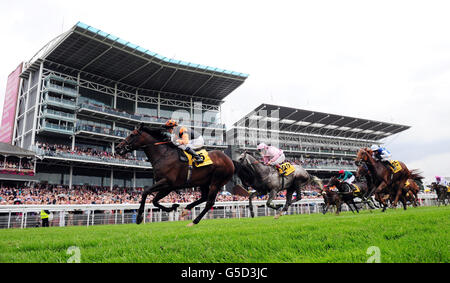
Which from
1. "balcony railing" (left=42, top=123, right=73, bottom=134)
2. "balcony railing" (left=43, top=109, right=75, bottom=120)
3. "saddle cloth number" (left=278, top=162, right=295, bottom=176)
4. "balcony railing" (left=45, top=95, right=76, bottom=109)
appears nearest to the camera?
"saddle cloth number" (left=278, top=162, right=295, bottom=176)

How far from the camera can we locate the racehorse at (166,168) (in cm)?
713

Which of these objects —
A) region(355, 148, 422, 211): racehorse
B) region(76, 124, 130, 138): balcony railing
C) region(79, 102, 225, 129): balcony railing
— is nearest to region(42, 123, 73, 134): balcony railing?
region(76, 124, 130, 138): balcony railing

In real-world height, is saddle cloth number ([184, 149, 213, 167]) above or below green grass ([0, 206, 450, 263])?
above

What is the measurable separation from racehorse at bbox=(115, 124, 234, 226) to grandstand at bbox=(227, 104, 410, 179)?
128 ft

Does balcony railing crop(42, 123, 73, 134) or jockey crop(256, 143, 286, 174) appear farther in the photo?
balcony railing crop(42, 123, 73, 134)

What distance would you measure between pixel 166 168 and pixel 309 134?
5735 cm

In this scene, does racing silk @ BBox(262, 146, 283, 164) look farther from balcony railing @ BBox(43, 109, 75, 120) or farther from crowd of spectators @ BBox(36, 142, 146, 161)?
balcony railing @ BBox(43, 109, 75, 120)

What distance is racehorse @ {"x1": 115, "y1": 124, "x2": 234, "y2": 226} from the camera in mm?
7133

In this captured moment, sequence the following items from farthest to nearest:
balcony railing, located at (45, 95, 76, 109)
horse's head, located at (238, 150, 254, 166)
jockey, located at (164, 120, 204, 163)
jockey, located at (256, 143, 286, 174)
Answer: balcony railing, located at (45, 95, 76, 109)
jockey, located at (256, 143, 286, 174)
horse's head, located at (238, 150, 254, 166)
jockey, located at (164, 120, 204, 163)

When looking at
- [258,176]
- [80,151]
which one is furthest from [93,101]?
[258,176]

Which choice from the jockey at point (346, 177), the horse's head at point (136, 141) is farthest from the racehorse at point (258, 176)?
the jockey at point (346, 177)

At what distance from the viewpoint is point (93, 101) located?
147 ft
